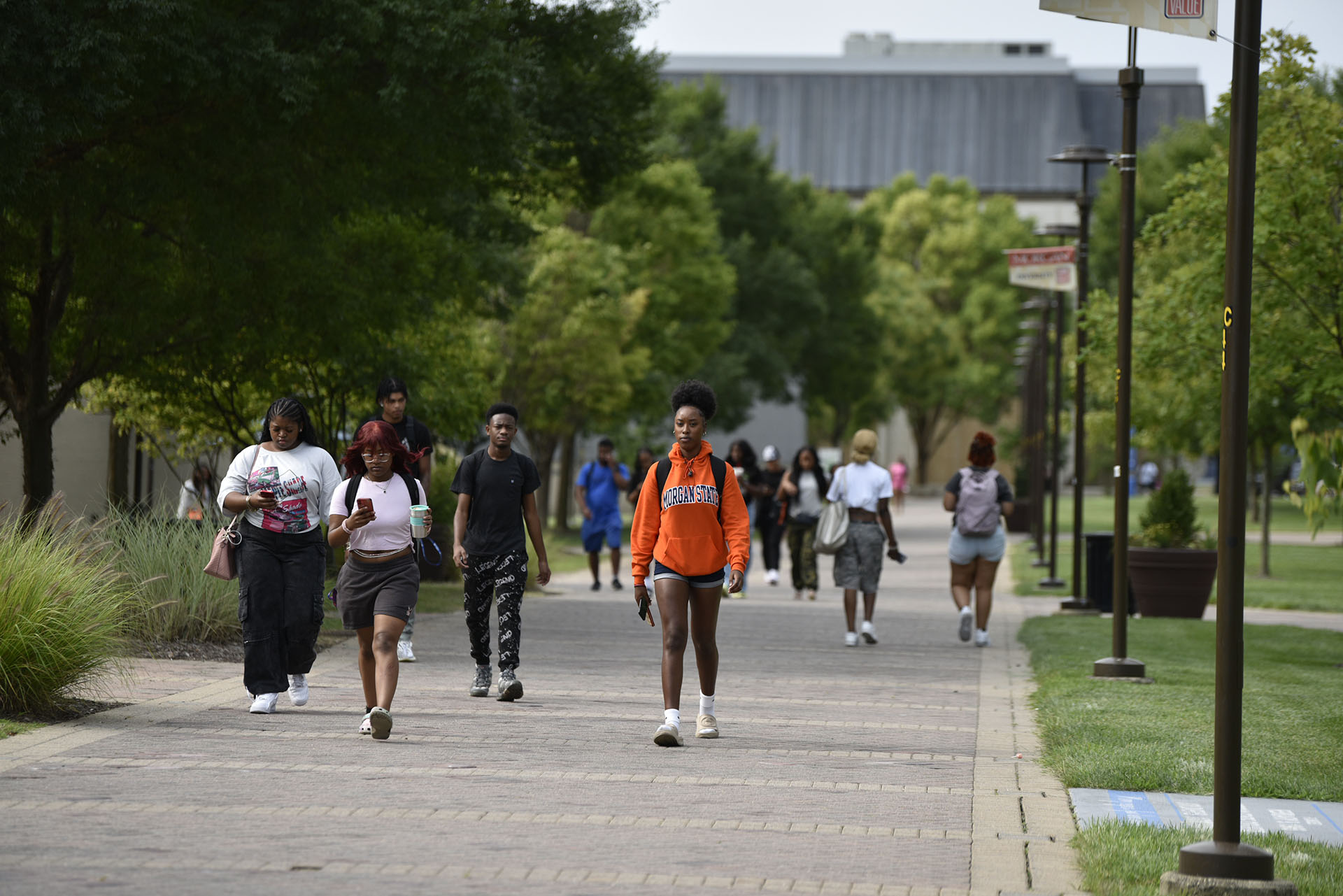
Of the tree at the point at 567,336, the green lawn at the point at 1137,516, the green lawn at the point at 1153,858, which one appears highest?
the tree at the point at 567,336

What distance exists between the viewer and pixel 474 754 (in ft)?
26.7

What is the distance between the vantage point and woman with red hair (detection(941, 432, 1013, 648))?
48.7ft

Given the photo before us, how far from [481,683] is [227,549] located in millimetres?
1944

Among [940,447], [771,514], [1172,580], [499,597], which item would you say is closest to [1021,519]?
[771,514]

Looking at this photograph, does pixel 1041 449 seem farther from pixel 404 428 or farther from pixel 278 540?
pixel 278 540

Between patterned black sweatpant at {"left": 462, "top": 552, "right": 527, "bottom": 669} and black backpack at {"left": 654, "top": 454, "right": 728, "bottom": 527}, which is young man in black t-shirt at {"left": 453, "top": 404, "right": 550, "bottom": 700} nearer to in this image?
patterned black sweatpant at {"left": 462, "top": 552, "right": 527, "bottom": 669}

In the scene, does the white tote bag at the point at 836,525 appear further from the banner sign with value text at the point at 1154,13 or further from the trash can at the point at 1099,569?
the banner sign with value text at the point at 1154,13

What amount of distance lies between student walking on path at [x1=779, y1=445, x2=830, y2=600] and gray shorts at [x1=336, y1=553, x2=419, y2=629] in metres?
11.8

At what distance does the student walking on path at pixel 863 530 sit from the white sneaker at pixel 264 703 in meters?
6.53

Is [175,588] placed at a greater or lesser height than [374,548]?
lesser

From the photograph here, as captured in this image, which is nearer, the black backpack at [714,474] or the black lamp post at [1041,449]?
the black backpack at [714,474]

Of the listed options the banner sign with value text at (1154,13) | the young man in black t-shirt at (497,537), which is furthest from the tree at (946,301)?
the banner sign with value text at (1154,13)

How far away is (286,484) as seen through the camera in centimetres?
912

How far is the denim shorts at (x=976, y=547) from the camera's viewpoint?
14.9 metres
